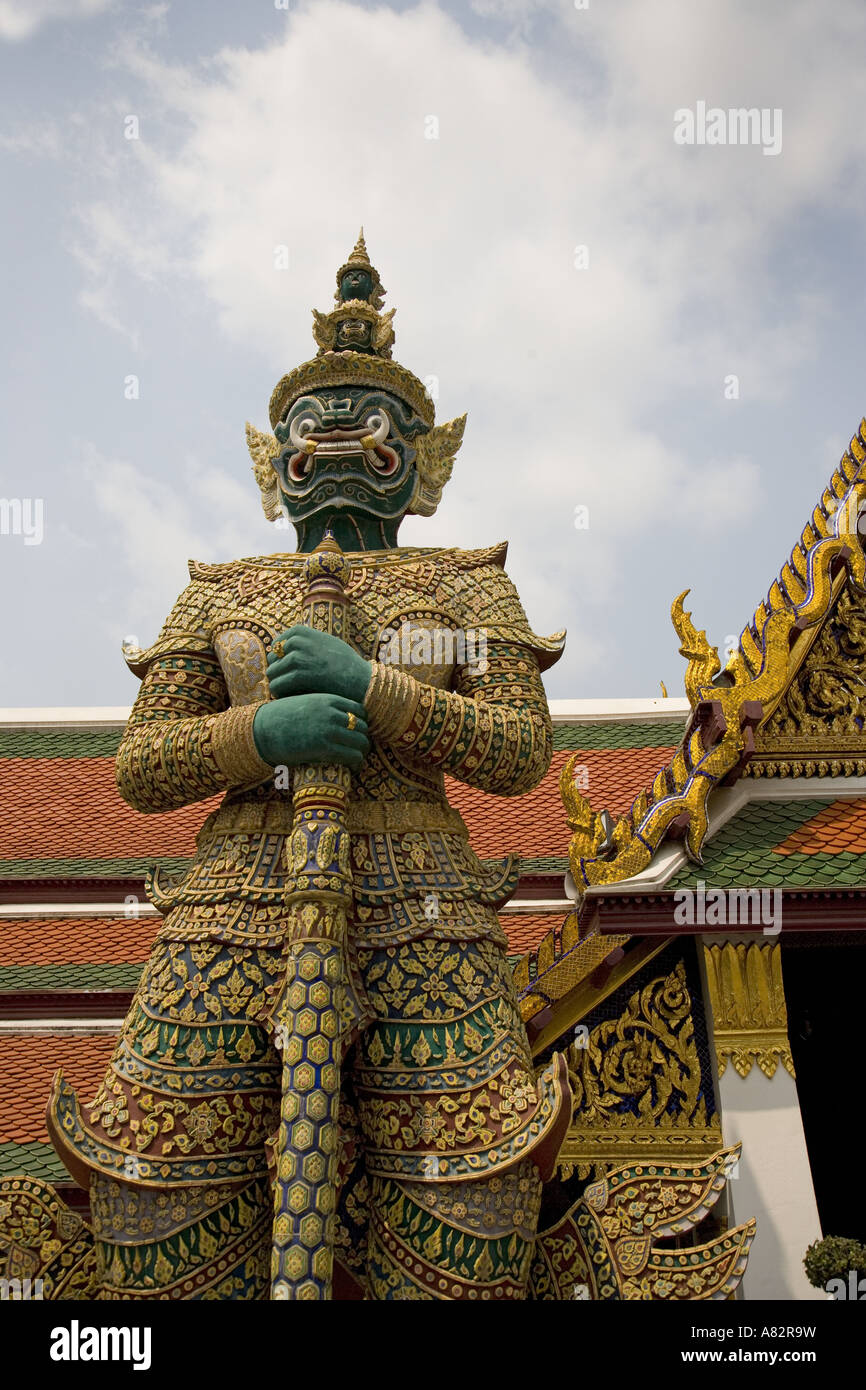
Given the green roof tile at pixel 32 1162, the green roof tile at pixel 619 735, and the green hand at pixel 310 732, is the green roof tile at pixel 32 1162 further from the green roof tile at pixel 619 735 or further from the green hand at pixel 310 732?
the green roof tile at pixel 619 735

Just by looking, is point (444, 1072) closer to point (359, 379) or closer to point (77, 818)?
point (359, 379)

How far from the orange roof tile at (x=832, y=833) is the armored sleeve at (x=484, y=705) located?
4.47 ft

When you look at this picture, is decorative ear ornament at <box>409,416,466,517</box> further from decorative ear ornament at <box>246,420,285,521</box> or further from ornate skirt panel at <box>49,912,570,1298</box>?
ornate skirt panel at <box>49,912,570,1298</box>

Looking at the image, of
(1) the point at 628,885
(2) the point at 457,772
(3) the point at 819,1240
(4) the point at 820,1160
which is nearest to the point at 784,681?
(1) the point at 628,885

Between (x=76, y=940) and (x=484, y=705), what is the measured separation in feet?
12.6

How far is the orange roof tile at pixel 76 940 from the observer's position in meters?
7.11

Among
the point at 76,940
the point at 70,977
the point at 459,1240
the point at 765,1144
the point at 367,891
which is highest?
the point at 76,940

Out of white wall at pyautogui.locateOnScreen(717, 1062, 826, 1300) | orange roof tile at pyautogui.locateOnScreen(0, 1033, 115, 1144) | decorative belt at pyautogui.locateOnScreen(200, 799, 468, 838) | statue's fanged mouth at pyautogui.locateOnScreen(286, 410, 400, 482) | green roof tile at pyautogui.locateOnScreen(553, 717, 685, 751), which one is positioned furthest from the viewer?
green roof tile at pyautogui.locateOnScreen(553, 717, 685, 751)

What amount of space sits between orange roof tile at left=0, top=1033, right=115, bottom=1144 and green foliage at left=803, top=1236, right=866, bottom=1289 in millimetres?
3235

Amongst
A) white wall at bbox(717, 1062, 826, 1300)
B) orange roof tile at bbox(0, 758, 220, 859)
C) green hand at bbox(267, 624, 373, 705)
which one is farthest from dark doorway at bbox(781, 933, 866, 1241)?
orange roof tile at bbox(0, 758, 220, 859)

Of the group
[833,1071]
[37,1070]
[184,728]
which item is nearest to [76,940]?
[37,1070]

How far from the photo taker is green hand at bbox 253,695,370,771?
414cm

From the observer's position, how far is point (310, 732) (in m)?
4.14

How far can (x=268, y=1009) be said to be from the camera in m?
4.11
